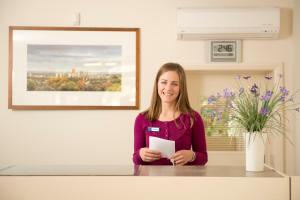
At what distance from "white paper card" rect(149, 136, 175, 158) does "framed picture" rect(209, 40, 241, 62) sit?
6.97 ft

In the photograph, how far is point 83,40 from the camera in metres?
3.93

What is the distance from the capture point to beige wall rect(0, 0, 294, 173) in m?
3.92

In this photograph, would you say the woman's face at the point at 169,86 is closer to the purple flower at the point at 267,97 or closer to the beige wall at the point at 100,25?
the purple flower at the point at 267,97

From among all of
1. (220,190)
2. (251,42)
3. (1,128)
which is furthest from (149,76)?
(220,190)

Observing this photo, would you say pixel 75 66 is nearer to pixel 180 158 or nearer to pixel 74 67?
pixel 74 67

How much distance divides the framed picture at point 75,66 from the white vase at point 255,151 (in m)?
2.35

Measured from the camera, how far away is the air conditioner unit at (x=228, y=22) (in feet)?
12.4

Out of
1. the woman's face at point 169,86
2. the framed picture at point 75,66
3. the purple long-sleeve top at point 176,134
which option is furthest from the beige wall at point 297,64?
the woman's face at point 169,86

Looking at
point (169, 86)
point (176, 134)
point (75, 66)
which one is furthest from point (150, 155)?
point (75, 66)

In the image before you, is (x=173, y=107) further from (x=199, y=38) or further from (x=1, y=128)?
(x=1, y=128)

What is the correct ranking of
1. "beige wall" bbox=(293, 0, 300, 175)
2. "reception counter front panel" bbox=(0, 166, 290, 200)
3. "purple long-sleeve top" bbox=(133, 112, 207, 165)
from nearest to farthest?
"reception counter front panel" bbox=(0, 166, 290, 200), "purple long-sleeve top" bbox=(133, 112, 207, 165), "beige wall" bbox=(293, 0, 300, 175)

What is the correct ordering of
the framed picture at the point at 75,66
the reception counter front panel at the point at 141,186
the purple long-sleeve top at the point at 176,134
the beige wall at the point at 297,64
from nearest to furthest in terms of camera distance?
1. the reception counter front panel at the point at 141,186
2. the purple long-sleeve top at the point at 176,134
3. the beige wall at the point at 297,64
4. the framed picture at the point at 75,66

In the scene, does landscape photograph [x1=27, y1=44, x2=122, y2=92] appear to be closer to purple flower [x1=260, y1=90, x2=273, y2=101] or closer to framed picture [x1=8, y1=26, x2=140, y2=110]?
framed picture [x1=8, y1=26, x2=140, y2=110]

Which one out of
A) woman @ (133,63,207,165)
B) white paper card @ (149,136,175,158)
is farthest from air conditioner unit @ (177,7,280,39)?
white paper card @ (149,136,175,158)
